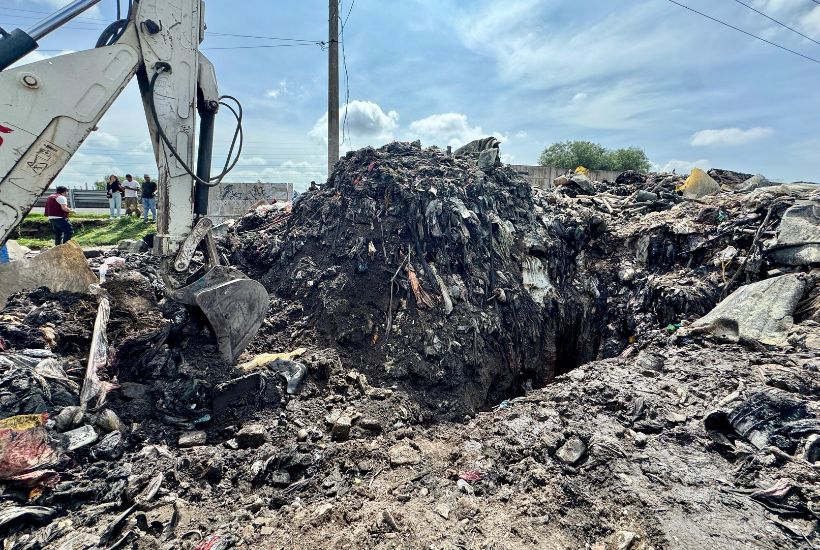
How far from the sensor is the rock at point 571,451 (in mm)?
2612

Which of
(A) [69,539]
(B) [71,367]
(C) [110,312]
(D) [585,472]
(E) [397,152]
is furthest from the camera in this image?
(E) [397,152]

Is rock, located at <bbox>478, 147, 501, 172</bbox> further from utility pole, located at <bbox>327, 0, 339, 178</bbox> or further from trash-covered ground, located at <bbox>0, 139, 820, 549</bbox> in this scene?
utility pole, located at <bbox>327, 0, 339, 178</bbox>

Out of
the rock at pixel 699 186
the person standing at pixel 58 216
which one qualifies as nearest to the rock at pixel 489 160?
the rock at pixel 699 186

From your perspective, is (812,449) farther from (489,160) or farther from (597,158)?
(597,158)

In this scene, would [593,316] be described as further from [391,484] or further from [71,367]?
[71,367]

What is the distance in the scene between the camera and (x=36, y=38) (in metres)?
2.57

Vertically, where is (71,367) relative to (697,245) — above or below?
below

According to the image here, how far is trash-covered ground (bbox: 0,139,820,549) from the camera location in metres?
2.14

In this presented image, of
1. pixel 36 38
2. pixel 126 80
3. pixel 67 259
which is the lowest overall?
pixel 67 259

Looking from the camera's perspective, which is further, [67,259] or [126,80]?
[67,259]

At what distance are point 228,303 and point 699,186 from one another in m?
9.21

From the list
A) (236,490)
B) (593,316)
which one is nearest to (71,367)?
(236,490)

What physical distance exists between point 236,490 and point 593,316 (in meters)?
5.34

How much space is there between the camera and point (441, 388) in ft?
13.9
